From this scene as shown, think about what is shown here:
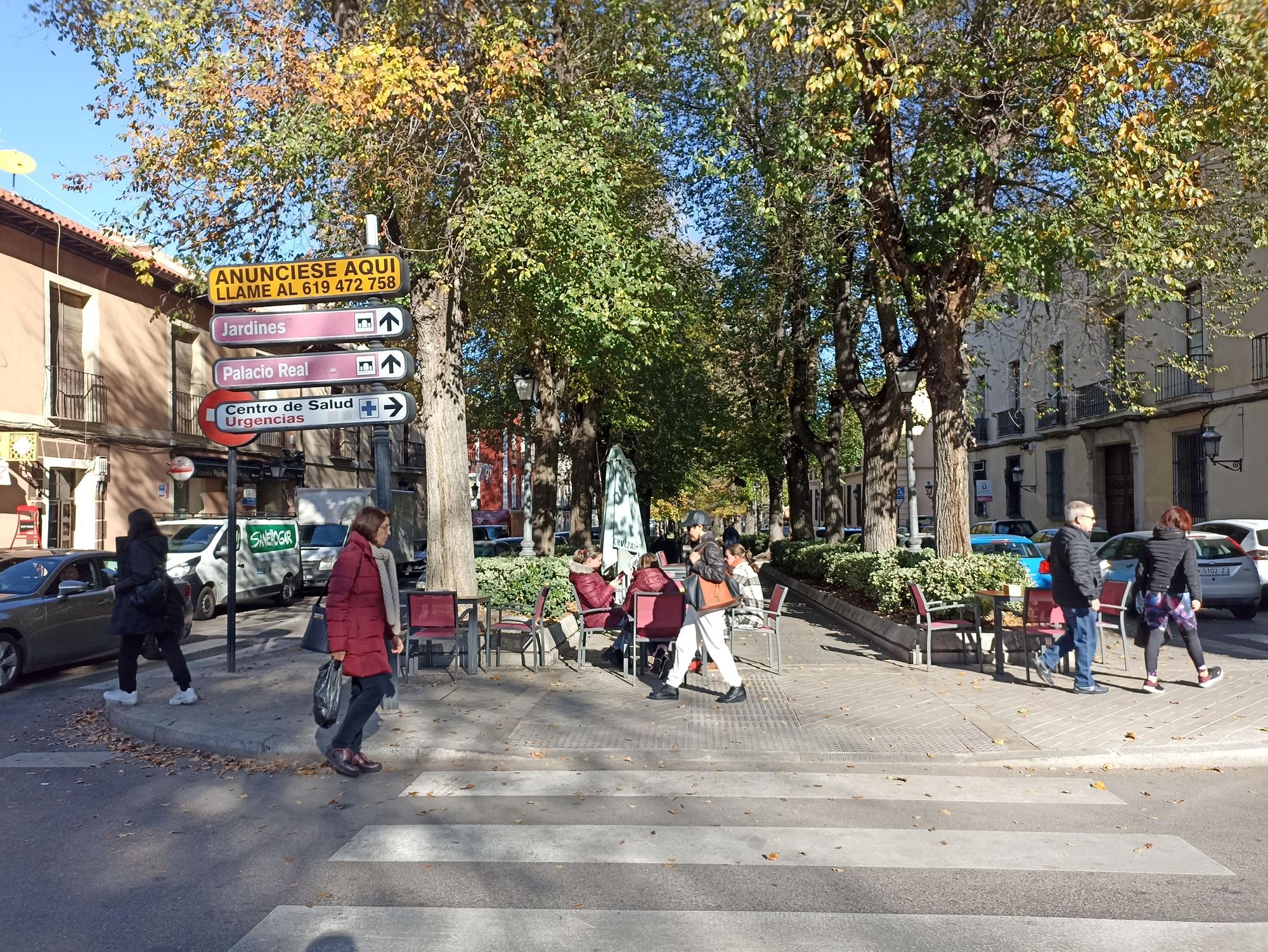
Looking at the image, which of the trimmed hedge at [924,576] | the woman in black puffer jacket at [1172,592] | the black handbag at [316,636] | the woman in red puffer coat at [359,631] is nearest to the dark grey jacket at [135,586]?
the black handbag at [316,636]

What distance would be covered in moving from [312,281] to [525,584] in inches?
188

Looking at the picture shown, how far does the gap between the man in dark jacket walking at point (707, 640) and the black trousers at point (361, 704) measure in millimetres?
3217

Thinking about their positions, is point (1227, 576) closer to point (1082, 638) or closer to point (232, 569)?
point (1082, 638)

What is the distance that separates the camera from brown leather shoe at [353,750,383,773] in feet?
22.5

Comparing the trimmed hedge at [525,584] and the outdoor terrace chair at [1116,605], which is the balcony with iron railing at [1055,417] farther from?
the trimmed hedge at [525,584]

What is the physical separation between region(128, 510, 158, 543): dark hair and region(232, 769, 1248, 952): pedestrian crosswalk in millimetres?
3643

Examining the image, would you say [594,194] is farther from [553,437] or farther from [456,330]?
[553,437]

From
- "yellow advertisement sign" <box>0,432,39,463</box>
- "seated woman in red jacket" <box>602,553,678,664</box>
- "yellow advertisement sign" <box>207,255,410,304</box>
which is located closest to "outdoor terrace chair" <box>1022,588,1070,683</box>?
"seated woman in red jacket" <box>602,553,678,664</box>

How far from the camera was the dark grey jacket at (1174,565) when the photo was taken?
9.08 meters

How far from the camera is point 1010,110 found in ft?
39.8

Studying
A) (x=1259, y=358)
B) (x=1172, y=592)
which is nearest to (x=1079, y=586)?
(x=1172, y=592)

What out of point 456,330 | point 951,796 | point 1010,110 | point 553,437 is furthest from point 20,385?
point 951,796

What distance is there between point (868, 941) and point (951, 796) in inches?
99.5

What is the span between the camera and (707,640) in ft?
29.7
